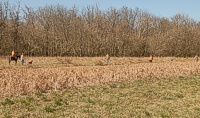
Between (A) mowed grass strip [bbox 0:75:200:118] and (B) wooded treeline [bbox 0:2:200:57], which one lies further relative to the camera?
(B) wooded treeline [bbox 0:2:200:57]

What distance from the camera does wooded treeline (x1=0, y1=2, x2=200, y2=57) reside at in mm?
57188

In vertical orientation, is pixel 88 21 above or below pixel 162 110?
above

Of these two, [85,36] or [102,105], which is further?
[85,36]

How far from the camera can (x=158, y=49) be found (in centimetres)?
6731

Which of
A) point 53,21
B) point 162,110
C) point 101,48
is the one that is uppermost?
point 53,21

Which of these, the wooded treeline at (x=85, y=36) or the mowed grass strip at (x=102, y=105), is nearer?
the mowed grass strip at (x=102, y=105)

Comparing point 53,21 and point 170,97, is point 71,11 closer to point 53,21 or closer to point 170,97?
point 53,21

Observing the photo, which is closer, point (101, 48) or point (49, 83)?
point (49, 83)

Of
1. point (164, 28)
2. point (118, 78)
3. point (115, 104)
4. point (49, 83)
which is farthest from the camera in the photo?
point (164, 28)

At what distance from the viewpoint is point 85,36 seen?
204 feet

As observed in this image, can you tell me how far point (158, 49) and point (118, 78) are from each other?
5205cm

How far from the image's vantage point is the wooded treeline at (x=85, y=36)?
57.2m

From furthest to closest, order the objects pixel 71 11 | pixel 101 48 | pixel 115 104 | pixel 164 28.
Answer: pixel 164 28, pixel 71 11, pixel 101 48, pixel 115 104

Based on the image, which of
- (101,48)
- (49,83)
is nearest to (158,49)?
(101,48)
